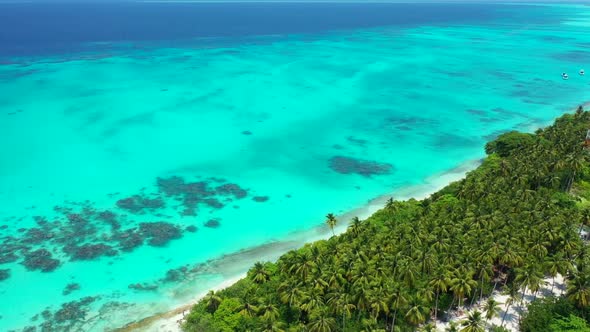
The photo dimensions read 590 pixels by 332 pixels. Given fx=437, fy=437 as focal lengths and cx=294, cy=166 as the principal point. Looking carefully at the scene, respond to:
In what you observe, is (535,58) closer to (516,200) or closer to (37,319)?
(516,200)

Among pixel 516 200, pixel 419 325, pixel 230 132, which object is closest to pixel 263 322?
pixel 419 325

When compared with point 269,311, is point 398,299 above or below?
below

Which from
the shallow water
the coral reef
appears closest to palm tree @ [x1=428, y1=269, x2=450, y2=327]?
the shallow water

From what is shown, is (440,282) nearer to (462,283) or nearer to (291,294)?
(462,283)

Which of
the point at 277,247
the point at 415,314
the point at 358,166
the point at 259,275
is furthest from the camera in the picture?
the point at 358,166

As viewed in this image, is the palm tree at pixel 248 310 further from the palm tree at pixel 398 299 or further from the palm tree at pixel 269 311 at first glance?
the palm tree at pixel 398 299

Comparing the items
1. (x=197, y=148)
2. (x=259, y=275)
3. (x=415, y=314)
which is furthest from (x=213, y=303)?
(x=197, y=148)

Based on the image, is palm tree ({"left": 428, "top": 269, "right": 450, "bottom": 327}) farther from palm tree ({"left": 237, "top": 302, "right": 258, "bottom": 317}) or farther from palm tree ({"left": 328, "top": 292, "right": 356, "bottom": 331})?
palm tree ({"left": 237, "top": 302, "right": 258, "bottom": 317})
